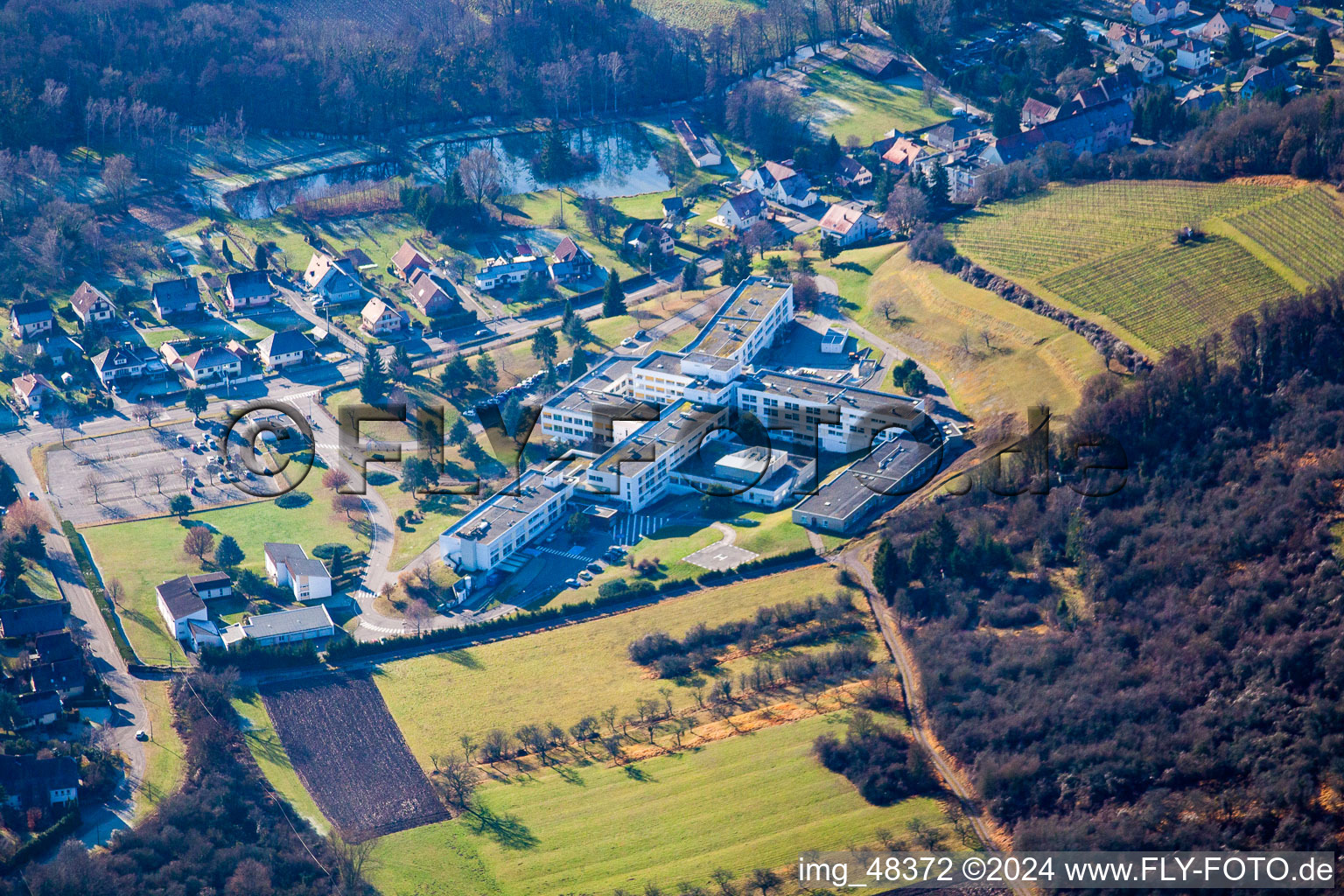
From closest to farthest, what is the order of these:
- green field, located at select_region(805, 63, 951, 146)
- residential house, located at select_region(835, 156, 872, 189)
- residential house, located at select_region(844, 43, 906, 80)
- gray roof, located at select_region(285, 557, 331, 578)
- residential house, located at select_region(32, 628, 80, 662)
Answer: residential house, located at select_region(32, 628, 80, 662), gray roof, located at select_region(285, 557, 331, 578), residential house, located at select_region(835, 156, 872, 189), green field, located at select_region(805, 63, 951, 146), residential house, located at select_region(844, 43, 906, 80)

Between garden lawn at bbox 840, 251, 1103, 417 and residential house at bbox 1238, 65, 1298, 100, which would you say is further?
residential house at bbox 1238, 65, 1298, 100

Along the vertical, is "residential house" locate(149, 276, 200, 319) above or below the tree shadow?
above

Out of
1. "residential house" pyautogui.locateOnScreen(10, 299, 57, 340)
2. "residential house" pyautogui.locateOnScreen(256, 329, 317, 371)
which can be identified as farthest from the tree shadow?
"residential house" pyautogui.locateOnScreen(10, 299, 57, 340)

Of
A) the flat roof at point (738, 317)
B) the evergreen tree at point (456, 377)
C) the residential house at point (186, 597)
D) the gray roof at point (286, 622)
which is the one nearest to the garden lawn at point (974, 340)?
→ the flat roof at point (738, 317)

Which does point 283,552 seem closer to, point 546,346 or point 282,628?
point 282,628

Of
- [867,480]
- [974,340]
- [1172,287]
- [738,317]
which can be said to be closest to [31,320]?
[738,317]

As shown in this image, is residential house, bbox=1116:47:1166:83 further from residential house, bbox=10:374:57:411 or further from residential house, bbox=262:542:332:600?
residential house, bbox=10:374:57:411

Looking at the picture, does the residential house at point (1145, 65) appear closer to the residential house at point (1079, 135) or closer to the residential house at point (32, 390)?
the residential house at point (1079, 135)

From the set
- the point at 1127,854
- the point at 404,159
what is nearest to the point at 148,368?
the point at 404,159
